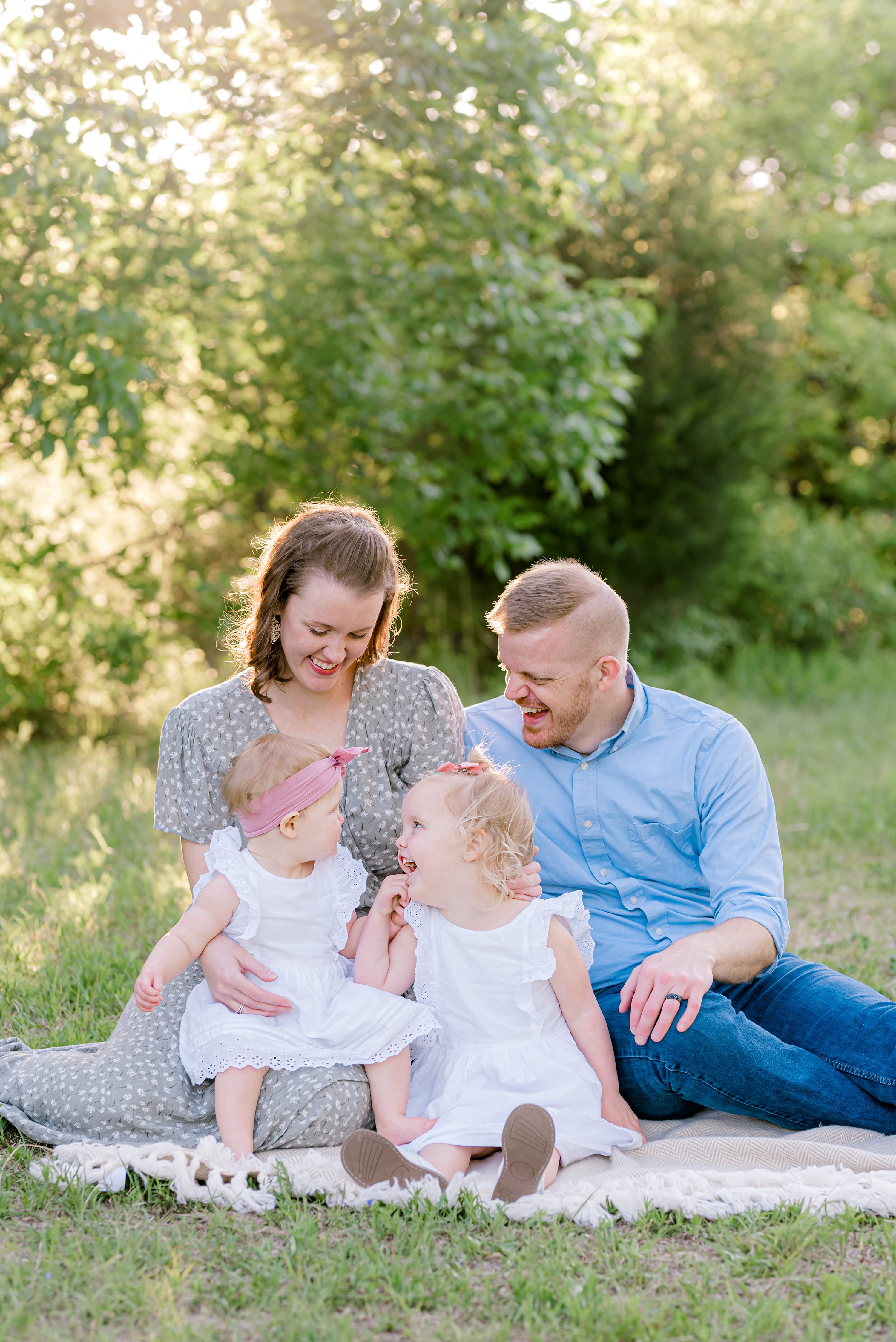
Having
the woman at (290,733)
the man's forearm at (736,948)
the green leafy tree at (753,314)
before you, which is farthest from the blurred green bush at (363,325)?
the man's forearm at (736,948)

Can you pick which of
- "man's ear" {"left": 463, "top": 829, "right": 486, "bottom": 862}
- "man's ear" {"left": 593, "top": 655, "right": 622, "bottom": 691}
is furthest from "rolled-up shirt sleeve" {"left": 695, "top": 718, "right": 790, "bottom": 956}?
"man's ear" {"left": 463, "top": 829, "right": 486, "bottom": 862}

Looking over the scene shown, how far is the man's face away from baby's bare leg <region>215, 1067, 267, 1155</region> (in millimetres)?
1088

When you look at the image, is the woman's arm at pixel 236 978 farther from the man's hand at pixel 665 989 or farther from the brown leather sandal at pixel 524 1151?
the man's hand at pixel 665 989

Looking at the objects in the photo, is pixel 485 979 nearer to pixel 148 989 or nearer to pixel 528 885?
pixel 528 885

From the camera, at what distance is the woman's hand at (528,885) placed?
2822 millimetres

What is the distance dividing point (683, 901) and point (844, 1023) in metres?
0.48

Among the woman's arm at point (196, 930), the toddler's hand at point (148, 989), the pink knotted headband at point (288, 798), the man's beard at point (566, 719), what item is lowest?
the toddler's hand at point (148, 989)

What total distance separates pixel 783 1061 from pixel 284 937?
3.90ft

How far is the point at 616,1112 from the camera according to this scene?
2766 millimetres

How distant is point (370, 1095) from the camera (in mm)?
2785

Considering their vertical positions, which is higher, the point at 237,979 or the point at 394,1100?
the point at 237,979

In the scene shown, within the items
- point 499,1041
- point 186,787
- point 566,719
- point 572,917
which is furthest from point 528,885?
point 186,787

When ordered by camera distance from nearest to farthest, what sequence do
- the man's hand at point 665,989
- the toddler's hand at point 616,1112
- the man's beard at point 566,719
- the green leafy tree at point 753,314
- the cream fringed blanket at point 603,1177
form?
1. the cream fringed blanket at point 603,1177
2. the man's hand at point 665,989
3. the toddler's hand at point 616,1112
4. the man's beard at point 566,719
5. the green leafy tree at point 753,314

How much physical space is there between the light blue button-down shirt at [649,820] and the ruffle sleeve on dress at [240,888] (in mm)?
799
